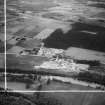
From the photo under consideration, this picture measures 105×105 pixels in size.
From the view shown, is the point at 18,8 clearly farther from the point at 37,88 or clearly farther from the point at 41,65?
the point at 37,88

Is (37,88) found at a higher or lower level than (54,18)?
lower

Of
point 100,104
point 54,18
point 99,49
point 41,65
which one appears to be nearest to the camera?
point 100,104

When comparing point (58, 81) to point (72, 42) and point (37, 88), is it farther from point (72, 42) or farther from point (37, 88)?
point (72, 42)

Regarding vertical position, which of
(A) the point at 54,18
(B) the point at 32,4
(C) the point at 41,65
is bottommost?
(C) the point at 41,65

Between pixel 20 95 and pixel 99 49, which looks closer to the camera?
pixel 20 95

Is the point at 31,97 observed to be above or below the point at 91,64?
below

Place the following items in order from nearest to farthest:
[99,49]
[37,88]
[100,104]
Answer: [100,104]
[37,88]
[99,49]

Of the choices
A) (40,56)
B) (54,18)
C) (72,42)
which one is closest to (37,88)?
(40,56)

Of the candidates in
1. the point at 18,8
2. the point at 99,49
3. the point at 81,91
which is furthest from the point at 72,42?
the point at 18,8

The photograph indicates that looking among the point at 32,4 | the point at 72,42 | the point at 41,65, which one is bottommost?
the point at 41,65
